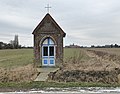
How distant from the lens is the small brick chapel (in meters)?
22.2

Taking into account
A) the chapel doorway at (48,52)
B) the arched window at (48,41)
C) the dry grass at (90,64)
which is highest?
the arched window at (48,41)

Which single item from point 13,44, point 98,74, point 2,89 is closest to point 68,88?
point 2,89

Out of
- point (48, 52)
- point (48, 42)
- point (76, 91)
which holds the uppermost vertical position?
point (48, 42)

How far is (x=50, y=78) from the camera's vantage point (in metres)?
15.8

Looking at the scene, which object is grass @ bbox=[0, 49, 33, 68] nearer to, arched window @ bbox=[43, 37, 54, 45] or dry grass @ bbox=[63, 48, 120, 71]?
arched window @ bbox=[43, 37, 54, 45]

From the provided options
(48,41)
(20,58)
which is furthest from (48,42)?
(20,58)

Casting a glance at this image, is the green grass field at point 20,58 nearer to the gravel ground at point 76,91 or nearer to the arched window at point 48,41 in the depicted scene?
the arched window at point 48,41

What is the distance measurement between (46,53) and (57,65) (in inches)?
63.8

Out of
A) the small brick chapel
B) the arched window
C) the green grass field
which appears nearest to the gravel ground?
the small brick chapel

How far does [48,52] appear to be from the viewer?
22672mm

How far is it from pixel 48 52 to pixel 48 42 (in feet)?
3.11

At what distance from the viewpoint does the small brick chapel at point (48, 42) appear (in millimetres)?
22234

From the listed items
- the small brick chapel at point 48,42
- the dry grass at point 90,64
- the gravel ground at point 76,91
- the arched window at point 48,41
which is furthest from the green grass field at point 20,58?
the gravel ground at point 76,91

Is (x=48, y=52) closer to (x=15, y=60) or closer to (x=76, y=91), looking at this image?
(x=76, y=91)
